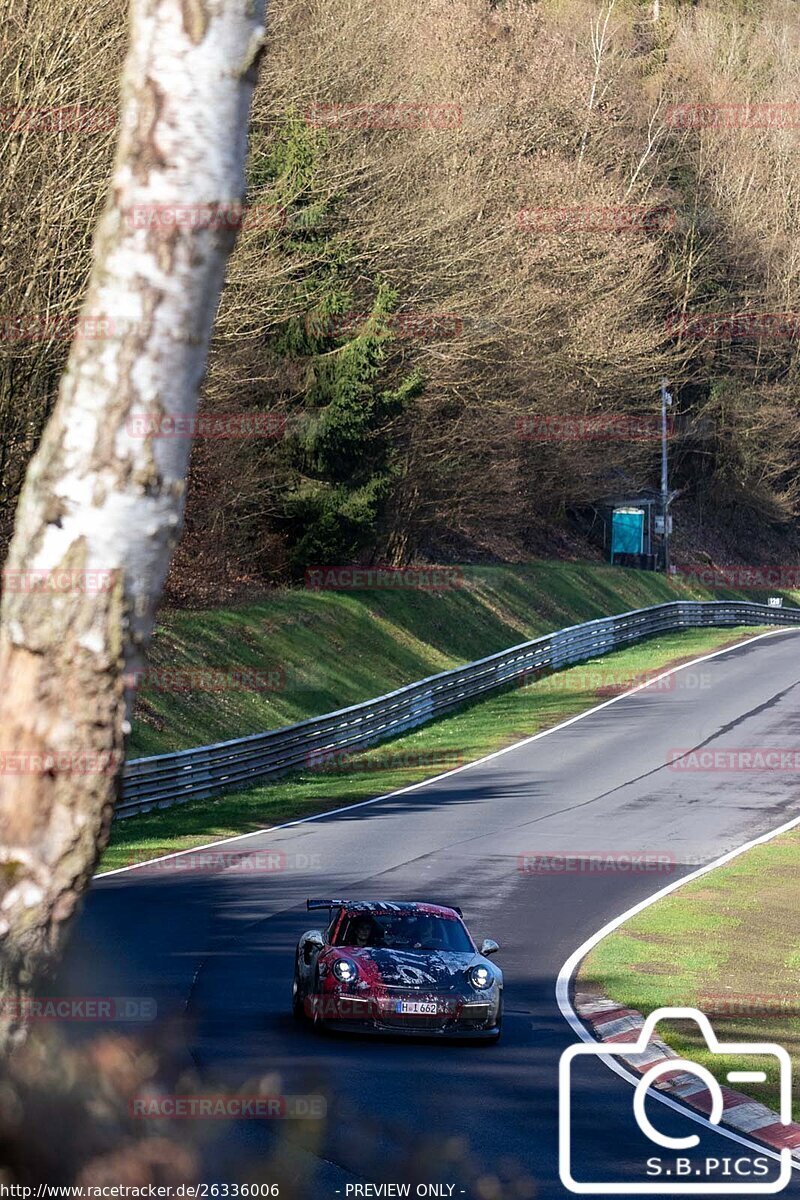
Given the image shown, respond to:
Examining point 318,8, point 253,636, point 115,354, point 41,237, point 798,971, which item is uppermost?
point 318,8

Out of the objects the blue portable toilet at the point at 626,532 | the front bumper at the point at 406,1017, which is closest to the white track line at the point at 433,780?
the front bumper at the point at 406,1017

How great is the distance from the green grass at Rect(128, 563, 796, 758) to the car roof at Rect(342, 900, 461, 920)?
15.4 metres

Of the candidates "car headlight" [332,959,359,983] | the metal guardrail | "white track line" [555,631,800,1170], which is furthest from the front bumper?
the metal guardrail

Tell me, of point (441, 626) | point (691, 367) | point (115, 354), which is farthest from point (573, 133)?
point (115, 354)

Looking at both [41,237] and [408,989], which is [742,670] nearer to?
[41,237]

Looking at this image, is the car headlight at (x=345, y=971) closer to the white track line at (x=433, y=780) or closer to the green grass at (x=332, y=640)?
the white track line at (x=433, y=780)

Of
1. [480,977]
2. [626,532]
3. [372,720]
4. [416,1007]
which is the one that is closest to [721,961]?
[480,977]

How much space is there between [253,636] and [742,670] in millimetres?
15959

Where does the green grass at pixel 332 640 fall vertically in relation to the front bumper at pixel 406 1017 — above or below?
above

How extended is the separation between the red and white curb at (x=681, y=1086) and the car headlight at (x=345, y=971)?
232 centimetres

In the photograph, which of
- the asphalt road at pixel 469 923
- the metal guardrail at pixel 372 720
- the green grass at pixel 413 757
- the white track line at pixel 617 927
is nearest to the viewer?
the asphalt road at pixel 469 923

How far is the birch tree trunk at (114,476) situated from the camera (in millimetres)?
4176

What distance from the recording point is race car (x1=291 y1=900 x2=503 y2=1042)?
13406 mm

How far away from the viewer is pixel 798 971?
17.5 metres
